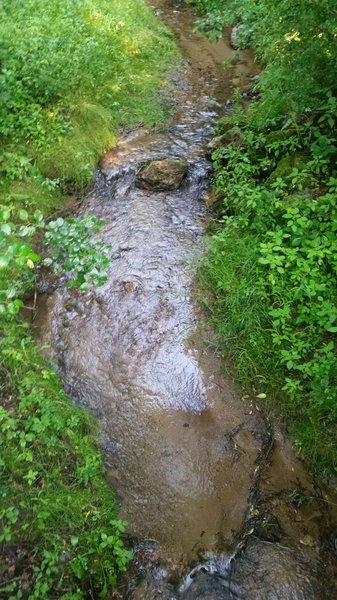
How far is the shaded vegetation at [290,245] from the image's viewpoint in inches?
171

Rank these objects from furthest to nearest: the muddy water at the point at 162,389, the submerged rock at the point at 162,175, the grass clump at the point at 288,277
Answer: the submerged rock at the point at 162,175 < the grass clump at the point at 288,277 < the muddy water at the point at 162,389

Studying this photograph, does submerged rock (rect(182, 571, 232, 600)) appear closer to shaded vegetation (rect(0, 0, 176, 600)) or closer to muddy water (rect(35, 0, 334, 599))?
muddy water (rect(35, 0, 334, 599))

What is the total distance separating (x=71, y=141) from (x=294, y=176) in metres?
3.76

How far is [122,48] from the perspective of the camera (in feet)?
32.3

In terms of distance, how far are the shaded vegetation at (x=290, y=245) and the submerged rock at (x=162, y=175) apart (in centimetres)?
92

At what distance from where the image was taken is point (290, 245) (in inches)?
201

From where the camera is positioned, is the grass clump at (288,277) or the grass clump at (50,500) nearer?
the grass clump at (50,500)

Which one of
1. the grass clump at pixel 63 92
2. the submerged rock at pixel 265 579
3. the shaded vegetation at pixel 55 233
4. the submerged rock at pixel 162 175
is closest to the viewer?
the shaded vegetation at pixel 55 233

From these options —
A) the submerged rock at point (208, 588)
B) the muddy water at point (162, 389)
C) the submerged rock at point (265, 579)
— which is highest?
the muddy water at point (162, 389)

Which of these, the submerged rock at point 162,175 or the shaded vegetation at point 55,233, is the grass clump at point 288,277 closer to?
the submerged rock at point 162,175

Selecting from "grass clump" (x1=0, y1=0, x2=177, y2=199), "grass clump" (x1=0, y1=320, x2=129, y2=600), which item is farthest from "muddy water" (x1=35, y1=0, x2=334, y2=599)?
"grass clump" (x1=0, y1=0, x2=177, y2=199)

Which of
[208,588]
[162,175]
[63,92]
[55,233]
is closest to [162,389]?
[208,588]

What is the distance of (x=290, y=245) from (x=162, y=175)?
9.52 feet

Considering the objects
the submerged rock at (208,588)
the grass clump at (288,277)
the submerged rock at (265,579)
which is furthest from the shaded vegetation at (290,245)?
the submerged rock at (208,588)
